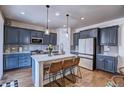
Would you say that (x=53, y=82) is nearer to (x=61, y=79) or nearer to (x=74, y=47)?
(x=61, y=79)

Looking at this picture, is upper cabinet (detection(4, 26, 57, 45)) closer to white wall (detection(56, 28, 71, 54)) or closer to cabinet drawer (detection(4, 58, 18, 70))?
cabinet drawer (detection(4, 58, 18, 70))

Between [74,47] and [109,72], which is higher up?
[74,47]

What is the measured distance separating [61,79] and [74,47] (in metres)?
3.83

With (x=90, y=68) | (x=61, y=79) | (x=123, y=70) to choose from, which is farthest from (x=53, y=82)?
(x=90, y=68)

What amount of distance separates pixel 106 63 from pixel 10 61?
4.61 meters

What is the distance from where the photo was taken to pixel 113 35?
4.68 metres

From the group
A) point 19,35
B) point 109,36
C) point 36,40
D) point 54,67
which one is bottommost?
point 54,67

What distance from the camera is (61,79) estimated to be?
12.7ft

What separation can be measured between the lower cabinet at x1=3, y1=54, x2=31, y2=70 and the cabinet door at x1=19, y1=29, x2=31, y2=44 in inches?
30.5

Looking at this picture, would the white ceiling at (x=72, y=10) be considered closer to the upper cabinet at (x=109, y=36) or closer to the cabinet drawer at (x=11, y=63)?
the upper cabinet at (x=109, y=36)

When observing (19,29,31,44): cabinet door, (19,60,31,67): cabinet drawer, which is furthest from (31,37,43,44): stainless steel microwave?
(19,60,31,67): cabinet drawer

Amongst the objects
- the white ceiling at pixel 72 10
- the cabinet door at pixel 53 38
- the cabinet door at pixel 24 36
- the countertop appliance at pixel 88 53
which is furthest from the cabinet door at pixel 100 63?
the cabinet door at pixel 24 36

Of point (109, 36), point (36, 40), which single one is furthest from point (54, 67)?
point (36, 40)

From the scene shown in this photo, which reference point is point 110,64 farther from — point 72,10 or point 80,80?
point 72,10
